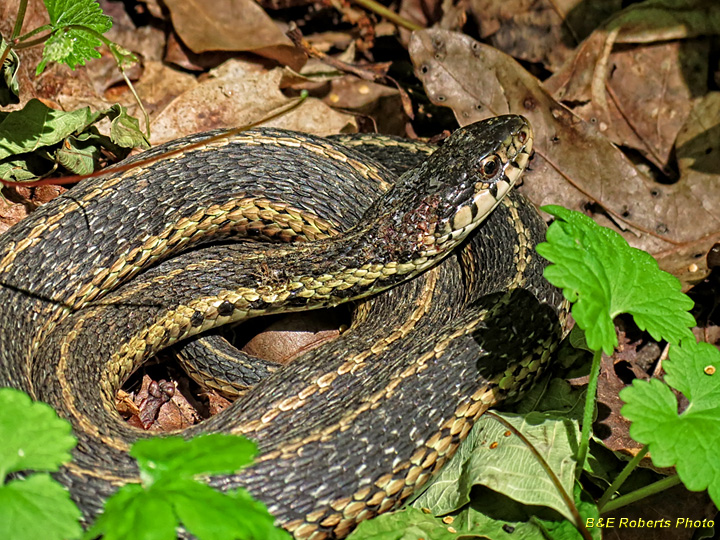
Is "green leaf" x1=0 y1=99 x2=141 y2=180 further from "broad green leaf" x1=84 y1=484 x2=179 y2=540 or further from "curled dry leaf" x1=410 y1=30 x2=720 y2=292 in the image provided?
"broad green leaf" x1=84 y1=484 x2=179 y2=540

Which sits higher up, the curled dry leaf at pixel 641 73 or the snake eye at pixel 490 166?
the snake eye at pixel 490 166

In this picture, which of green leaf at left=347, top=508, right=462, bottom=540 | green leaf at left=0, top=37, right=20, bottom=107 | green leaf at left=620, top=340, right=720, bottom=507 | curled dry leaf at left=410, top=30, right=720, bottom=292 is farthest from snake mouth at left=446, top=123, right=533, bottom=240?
green leaf at left=0, top=37, right=20, bottom=107

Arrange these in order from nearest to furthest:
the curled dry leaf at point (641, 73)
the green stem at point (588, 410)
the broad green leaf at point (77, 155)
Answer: the green stem at point (588, 410), the broad green leaf at point (77, 155), the curled dry leaf at point (641, 73)

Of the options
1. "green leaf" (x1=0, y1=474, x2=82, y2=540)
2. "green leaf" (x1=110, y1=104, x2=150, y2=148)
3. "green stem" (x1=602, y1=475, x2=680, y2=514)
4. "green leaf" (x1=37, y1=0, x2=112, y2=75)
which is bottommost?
"green stem" (x1=602, y1=475, x2=680, y2=514)

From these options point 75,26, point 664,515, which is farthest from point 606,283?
point 75,26

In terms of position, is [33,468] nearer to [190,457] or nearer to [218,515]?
[190,457]

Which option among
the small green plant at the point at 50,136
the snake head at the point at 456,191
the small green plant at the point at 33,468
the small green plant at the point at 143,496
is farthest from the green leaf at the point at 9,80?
the small green plant at the point at 143,496

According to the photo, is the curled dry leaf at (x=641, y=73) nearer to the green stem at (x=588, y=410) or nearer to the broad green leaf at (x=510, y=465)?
the broad green leaf at (x=510, y=465)
